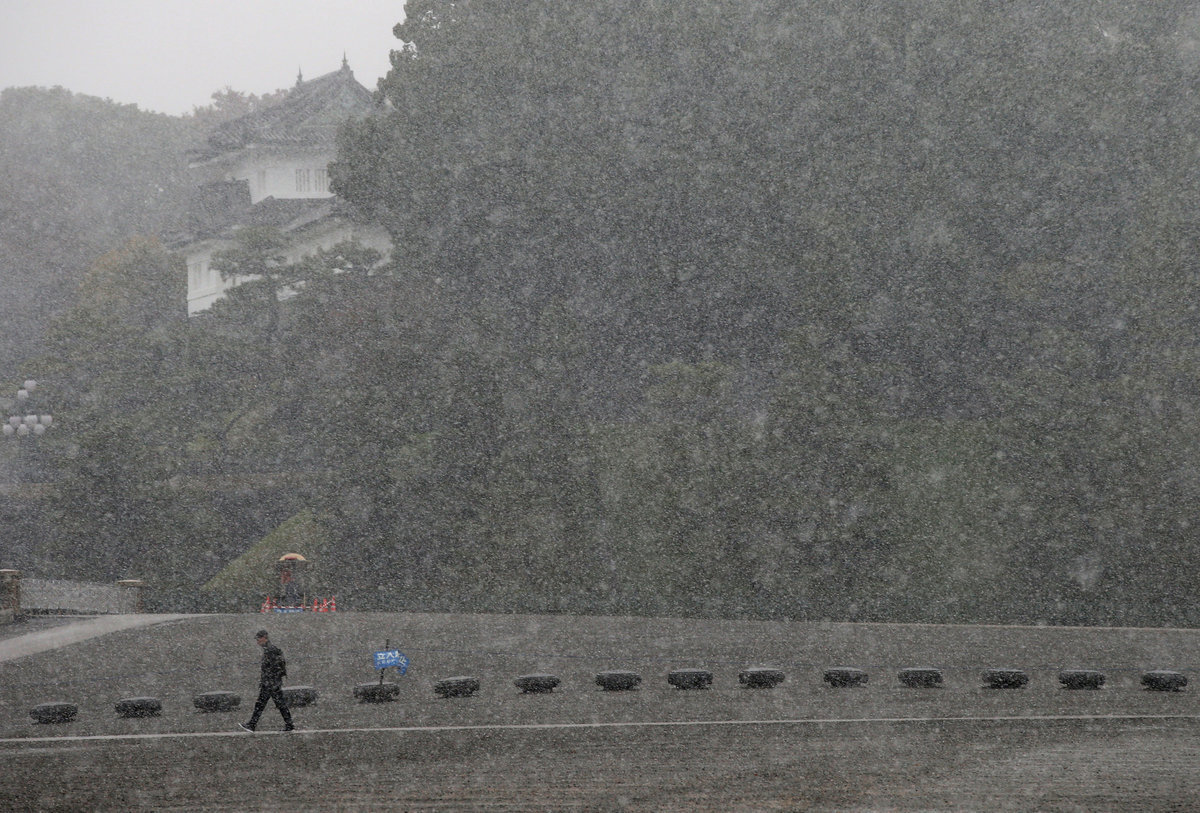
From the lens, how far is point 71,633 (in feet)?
79.7

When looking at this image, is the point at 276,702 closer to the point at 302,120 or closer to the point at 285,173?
the point at 285,173

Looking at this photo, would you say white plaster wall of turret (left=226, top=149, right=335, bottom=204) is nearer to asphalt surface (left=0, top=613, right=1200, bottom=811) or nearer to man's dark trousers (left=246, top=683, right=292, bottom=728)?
asphalt surface (left=0, top=613, right=1200, bottom=811)

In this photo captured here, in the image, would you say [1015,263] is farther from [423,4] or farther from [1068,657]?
[423,4]

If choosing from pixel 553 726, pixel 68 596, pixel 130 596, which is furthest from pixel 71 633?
pixel 553 726

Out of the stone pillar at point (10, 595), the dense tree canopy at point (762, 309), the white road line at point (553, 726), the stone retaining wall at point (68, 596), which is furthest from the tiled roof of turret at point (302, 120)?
the white road line at point (553, 726)

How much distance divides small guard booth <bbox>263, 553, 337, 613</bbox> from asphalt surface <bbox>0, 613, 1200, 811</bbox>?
524 cm

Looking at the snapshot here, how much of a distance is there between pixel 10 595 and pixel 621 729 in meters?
17.3

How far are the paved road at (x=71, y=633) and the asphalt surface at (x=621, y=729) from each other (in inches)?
18.1

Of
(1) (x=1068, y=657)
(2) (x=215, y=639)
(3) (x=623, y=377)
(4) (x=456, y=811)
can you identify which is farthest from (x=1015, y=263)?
(4) (x=456, y=811)

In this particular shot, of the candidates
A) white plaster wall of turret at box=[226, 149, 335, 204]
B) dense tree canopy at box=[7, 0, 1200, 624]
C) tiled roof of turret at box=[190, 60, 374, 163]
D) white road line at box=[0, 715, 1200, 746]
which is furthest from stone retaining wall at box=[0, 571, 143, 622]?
tiled roof of turret at box=[190, 60, 374, 163]

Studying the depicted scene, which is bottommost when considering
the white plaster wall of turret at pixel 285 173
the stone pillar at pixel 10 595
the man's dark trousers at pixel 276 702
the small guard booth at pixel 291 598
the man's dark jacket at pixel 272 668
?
the small guard booth at pixel 291 598

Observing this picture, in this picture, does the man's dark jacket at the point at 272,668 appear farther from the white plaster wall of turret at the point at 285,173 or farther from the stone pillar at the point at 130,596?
the white plaster wall of turret at the point at 285,173

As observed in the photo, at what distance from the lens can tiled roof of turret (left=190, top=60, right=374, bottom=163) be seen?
189ft

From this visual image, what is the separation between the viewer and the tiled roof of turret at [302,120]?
→ 57.6 meters
